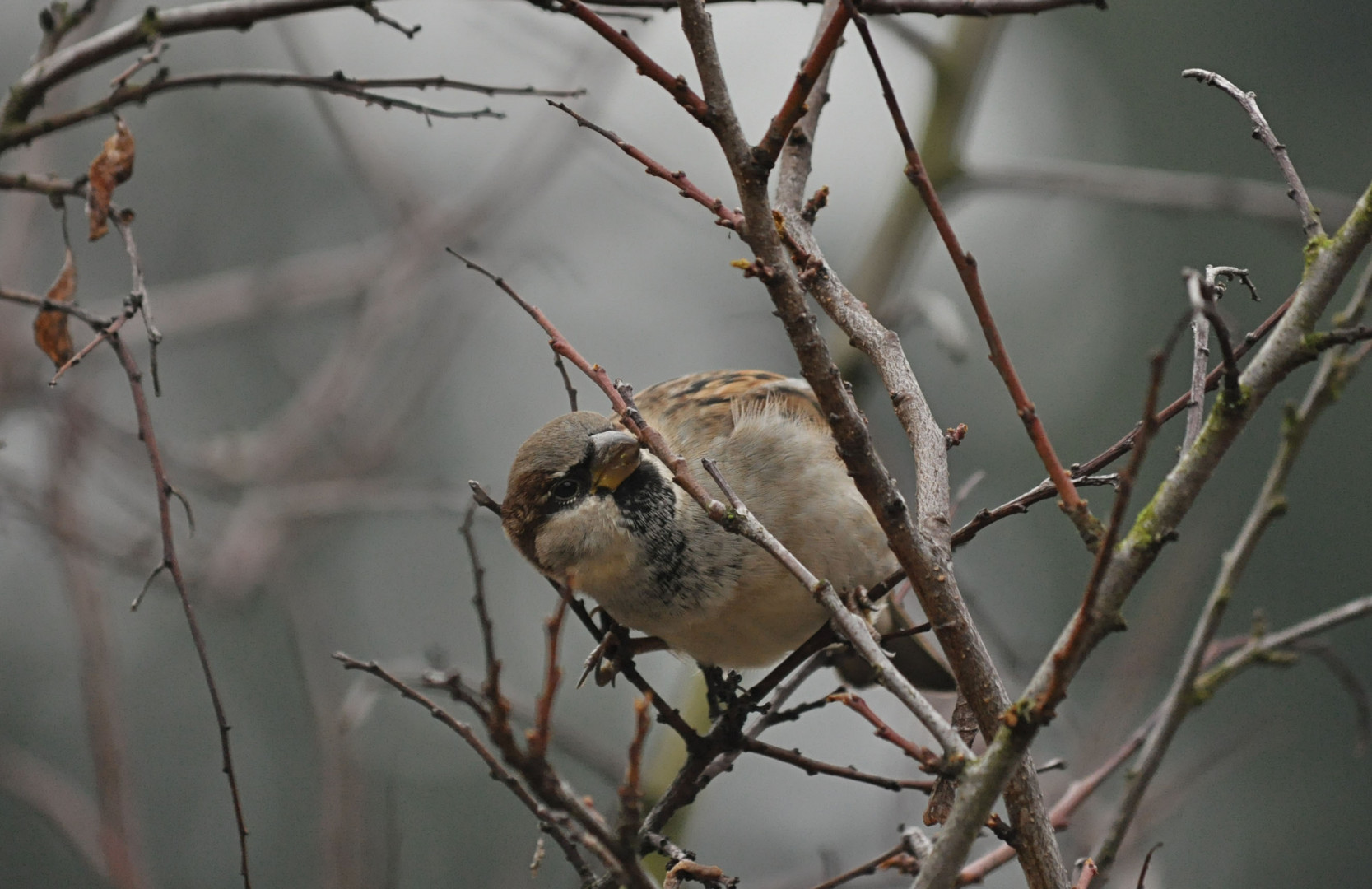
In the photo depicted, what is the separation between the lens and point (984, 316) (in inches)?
58.3

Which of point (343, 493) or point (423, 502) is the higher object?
point (343, 493)

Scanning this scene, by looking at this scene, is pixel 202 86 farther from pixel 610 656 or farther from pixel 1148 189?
pixel 1148 189

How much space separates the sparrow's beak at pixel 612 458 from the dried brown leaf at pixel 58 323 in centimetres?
116

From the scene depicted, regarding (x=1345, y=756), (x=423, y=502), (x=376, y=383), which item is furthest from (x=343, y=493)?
(x=1345, y=756)

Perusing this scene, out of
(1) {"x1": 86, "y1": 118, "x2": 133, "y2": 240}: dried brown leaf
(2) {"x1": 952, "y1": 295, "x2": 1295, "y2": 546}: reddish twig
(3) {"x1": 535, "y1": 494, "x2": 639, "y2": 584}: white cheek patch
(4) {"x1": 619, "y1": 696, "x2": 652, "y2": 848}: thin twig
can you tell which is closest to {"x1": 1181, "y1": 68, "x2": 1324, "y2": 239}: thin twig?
(2) {"x1": 952, "y1": 295, "x2": 1295, "y2": 546}: reddish twig

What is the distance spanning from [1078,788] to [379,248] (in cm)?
453

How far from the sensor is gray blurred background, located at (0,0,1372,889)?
15.3ft

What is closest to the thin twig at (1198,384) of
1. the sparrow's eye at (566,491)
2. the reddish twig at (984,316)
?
the reddish twig at (984,316)

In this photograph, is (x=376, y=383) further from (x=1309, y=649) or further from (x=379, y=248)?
(x=1309, y=649)

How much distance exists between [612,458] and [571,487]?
14cm

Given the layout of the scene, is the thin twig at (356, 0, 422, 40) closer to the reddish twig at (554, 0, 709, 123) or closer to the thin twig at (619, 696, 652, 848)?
the reddish twig at (554, 0, 709, 123)

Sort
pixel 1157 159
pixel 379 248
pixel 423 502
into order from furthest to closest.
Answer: pixel 1157 159
pixel 379 248
pixel 423 502

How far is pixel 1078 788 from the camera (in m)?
2.53

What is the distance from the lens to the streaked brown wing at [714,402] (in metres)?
3.23
